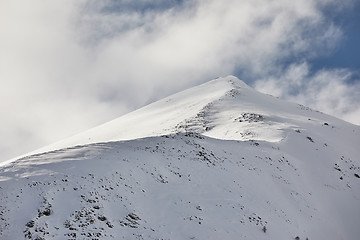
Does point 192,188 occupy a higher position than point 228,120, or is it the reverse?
point 228,120

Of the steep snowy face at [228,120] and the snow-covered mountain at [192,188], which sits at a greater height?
the steep snowy face at [228,120]

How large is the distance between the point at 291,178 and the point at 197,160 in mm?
9991

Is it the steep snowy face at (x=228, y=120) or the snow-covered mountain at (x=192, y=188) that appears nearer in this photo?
the snow-covered mountain at (x=192, y=188)

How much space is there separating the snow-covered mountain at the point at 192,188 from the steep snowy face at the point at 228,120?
57 cm

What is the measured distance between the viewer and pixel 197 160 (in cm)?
2825

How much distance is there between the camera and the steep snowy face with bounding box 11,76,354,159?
43.1 meters

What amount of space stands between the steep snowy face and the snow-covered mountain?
22.5 inches

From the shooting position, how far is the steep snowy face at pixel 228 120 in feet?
141

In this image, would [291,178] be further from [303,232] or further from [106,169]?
[106,169]

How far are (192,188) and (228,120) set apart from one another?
2619cm

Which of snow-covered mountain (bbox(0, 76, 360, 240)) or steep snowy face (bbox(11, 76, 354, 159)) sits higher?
steep snowy face (bbox(11, 76, 354, 159))

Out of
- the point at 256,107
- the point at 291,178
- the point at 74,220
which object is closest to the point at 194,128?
the point at 256,107

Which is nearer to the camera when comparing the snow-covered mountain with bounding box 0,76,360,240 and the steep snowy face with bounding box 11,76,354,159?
the snow-covered mountain with bounding box 0,76,360,240

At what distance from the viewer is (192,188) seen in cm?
2350
